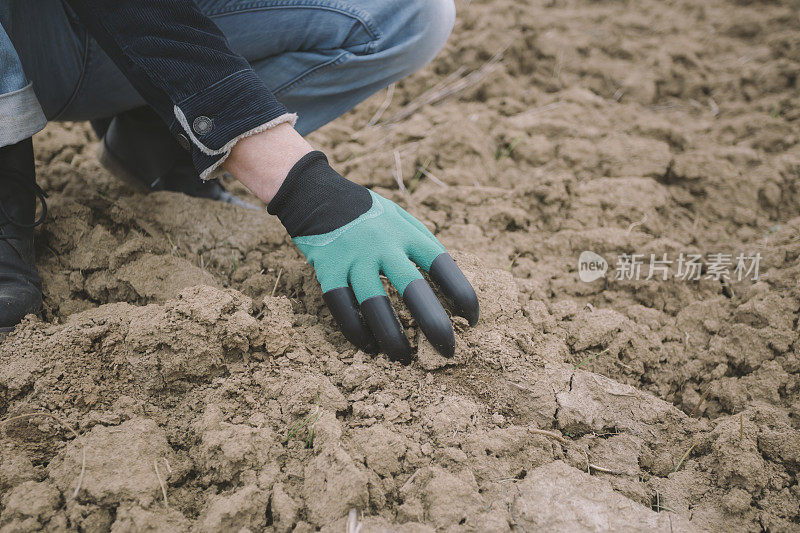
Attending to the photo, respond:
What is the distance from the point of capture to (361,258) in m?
1.34

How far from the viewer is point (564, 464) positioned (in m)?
1.17

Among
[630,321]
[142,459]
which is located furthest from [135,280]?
[630,321]

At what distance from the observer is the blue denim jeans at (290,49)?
1.43 meters

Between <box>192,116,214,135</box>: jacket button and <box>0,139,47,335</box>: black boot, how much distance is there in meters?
0.55

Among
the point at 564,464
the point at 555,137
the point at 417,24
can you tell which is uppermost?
the point at 417,24

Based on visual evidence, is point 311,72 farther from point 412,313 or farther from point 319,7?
point 412,313

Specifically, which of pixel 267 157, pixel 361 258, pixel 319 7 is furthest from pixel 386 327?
pixel 319 7

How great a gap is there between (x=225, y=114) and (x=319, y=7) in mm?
694

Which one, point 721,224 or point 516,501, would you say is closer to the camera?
point 516,501

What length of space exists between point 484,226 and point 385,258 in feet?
2.20

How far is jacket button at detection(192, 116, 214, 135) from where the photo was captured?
1243 mm

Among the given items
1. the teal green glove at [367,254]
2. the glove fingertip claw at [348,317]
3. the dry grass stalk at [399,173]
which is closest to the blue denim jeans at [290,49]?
the dry grass stalk at [399,173]

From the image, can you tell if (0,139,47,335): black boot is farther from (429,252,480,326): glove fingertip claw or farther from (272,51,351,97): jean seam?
(429,252,480,326): glove fingertip claw

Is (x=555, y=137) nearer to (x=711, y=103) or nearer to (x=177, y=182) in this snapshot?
(x=711, y=103)
